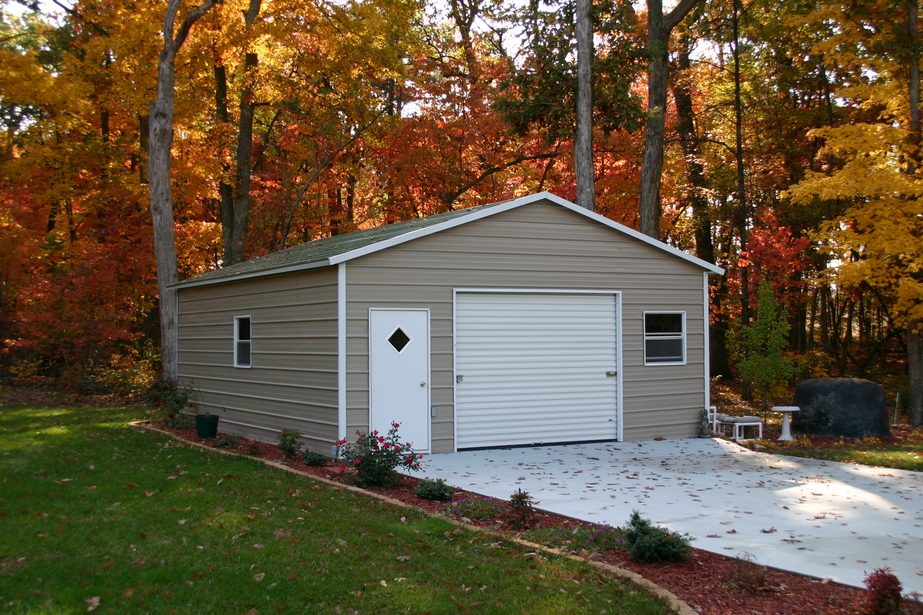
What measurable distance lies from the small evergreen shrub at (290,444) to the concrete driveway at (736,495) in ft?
5.86

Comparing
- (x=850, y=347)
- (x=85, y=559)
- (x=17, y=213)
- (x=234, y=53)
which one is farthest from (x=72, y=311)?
(x=850, y=347)

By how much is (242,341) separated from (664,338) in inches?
278

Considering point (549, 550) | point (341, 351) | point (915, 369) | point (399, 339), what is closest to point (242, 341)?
point (341, 351)

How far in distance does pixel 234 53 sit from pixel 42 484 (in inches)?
573

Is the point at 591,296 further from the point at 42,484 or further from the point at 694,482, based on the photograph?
the point at 42,484

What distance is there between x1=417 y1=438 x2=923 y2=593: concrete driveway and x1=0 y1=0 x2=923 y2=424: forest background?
284 inches

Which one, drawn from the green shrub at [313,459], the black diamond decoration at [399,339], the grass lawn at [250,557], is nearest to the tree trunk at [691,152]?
the black diamond decoration at [399,339]

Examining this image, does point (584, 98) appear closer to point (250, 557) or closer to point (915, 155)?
point (915, 155)

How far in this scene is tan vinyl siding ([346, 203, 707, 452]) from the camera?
10367mm

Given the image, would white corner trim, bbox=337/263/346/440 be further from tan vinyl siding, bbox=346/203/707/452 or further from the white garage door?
the white garage door

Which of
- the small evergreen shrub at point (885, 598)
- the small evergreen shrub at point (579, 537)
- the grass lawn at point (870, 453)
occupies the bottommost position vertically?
the grass lawn at point (870, 453)

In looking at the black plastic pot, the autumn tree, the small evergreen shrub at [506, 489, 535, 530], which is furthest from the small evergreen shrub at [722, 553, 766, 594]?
the autumn tree

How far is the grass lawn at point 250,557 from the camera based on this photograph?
15.1ft

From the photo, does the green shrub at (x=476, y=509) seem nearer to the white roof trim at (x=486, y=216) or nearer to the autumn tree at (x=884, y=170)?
the white roof trim at (x=486, y=216)
